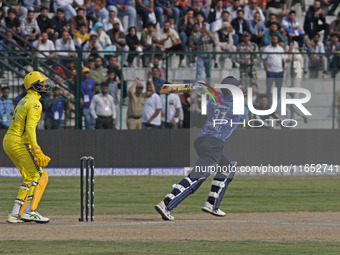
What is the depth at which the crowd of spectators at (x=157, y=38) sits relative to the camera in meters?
25.5

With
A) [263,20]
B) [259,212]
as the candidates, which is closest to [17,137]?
[259,212]

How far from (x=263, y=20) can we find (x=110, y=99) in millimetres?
7325

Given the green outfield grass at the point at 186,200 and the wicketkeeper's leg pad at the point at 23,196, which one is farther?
the green outfield grass at the point at 186,200

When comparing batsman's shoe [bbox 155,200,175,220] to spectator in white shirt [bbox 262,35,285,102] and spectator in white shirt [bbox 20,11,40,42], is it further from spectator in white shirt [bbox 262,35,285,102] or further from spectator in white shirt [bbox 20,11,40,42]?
spectator in white shirt [bbox 20,11,40,42]

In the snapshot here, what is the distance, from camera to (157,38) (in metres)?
28.4

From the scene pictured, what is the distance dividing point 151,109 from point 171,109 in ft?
2.02

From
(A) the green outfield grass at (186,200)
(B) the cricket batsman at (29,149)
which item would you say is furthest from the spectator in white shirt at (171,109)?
(B) the cricket batsman at (29,149)

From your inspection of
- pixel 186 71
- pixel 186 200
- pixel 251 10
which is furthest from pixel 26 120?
pixel 251 10

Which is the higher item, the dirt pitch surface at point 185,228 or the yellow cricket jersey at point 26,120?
the yellow cricket jersey at point 26,120

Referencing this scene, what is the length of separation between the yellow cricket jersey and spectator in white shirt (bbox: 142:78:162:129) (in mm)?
12004

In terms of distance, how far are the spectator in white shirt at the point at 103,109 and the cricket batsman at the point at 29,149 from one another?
11669 mm

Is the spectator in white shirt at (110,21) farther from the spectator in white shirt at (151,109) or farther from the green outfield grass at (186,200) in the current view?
the green outfield grass at (186,200)

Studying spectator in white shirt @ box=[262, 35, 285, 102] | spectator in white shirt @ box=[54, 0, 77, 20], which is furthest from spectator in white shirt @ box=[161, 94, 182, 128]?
spectator in white shirt @ box=[54, 0, 77, 20]

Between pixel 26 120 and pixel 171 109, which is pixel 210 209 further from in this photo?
pixel 171 109
